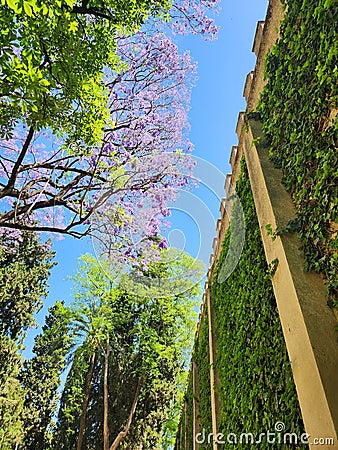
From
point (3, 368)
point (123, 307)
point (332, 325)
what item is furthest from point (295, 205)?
point (123, 307)

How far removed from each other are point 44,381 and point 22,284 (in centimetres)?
498

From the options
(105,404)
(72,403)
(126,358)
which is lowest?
(105,404)

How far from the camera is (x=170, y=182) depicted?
593cm

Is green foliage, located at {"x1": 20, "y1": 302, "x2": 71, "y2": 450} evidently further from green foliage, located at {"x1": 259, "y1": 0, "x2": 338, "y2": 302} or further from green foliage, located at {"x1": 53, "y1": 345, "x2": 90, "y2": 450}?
green foliage, located at {"x1": 259, "y1": 0, "x2": 338, "y2": 302}

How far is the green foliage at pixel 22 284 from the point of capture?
1259 cm

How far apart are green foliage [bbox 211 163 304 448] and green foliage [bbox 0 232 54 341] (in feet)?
35.3

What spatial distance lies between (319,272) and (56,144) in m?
5.34

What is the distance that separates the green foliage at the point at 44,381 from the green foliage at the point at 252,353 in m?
12.5

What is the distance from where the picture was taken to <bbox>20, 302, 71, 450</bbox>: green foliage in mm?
13523

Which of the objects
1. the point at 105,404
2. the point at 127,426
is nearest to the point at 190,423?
the point at 127,426

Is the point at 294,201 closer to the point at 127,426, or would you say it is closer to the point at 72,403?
the point at 127,426

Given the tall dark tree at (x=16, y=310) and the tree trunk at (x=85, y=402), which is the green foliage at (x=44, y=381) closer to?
the tall dark tree at (x=16, y=310)

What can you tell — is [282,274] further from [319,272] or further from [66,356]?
[66,356]

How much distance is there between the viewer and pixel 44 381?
1468 cm
